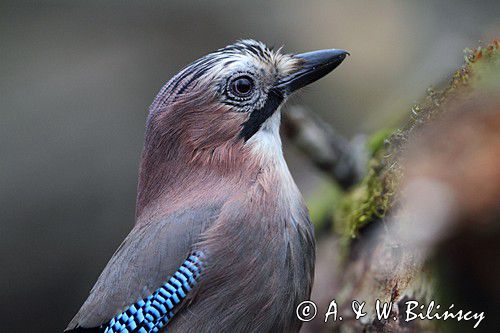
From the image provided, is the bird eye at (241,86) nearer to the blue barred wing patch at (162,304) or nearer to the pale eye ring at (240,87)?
the pale eye ring at (240,87)

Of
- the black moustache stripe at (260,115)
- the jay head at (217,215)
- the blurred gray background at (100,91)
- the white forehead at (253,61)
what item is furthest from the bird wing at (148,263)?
the blurred gray background at (100,91)

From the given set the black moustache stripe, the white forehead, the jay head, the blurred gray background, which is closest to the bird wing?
the jay head

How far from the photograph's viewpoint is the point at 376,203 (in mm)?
3363

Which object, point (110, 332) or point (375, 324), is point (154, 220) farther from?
point (375, 324)

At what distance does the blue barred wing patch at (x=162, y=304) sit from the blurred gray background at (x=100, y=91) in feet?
9.35

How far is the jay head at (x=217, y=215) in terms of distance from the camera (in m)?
3.04

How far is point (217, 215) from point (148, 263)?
14.5 inches

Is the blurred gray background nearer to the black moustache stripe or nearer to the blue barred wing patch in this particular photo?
the black moustache stripe

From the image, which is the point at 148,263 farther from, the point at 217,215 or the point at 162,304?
the point at 217,215

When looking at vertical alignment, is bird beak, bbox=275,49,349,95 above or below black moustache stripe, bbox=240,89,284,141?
above

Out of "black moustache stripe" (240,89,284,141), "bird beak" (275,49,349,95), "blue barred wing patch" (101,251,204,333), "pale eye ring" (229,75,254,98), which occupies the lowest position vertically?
"blue barred wing patch" (101,251,204,333)

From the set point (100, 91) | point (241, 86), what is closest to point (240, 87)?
point (241, 86)

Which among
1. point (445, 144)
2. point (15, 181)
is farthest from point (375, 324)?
point (15, 181)

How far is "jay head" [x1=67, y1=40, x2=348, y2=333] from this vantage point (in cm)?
304
